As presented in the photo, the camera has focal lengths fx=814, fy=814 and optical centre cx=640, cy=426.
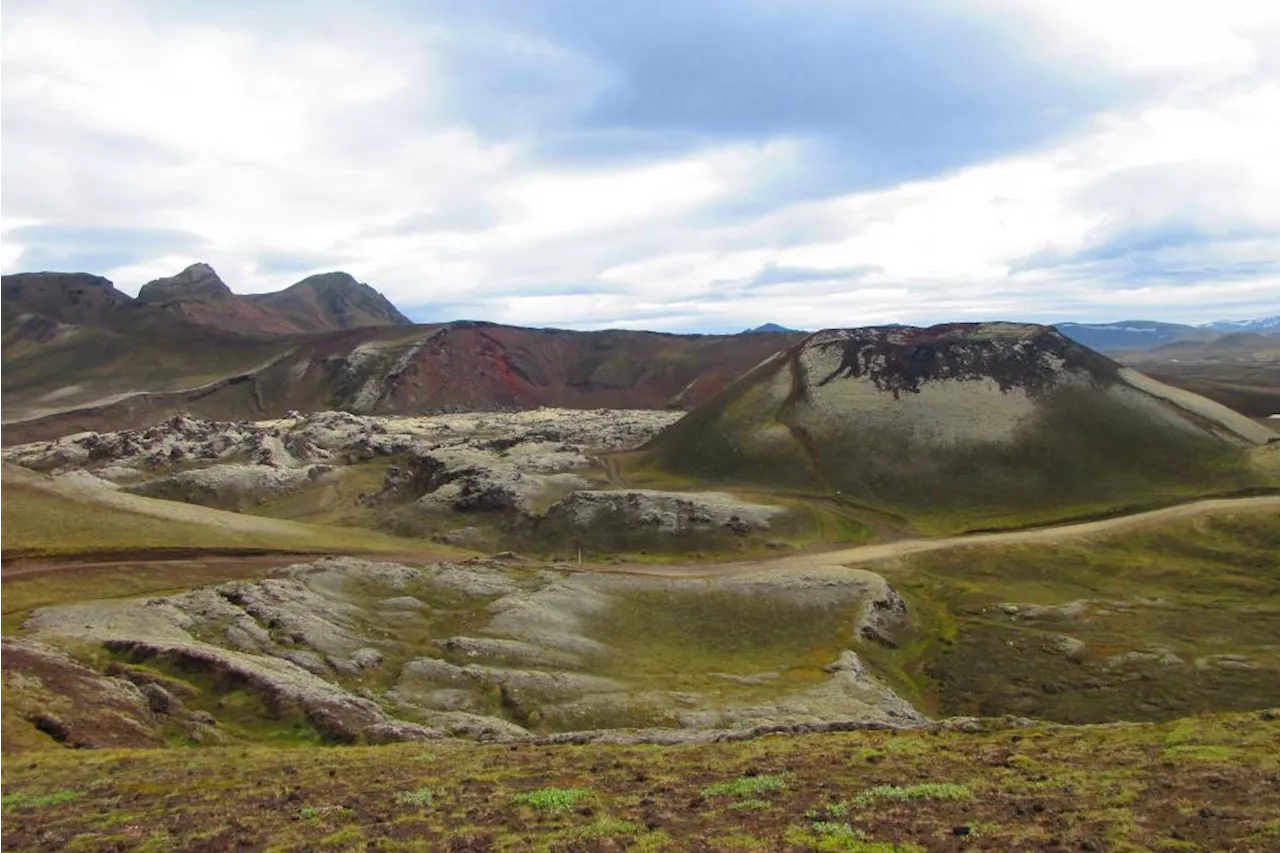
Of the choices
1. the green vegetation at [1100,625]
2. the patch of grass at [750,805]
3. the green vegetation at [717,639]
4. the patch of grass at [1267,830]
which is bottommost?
the green vegetation at [1100,625]

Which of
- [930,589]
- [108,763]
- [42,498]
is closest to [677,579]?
[930,589]

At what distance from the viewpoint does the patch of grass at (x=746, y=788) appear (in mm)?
23594

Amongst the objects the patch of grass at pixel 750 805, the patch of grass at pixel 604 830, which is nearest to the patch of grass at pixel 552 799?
the patch of grass at pixel 604 830

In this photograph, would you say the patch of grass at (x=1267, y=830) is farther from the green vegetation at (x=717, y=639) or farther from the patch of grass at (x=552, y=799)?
the green vegetation at (x=717, y=639)

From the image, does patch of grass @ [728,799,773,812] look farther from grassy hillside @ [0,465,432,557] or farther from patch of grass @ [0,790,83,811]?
grassy hillside @ [0,465,432,557]

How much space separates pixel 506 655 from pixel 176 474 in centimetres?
11652

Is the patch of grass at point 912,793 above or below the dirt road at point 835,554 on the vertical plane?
above

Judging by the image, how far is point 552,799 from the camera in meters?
23.2

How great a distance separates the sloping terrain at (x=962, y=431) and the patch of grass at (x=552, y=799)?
334 feet

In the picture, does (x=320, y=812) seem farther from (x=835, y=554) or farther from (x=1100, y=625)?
(x=835, y=554)

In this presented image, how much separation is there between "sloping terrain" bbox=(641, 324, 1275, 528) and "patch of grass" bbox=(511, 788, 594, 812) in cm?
10185

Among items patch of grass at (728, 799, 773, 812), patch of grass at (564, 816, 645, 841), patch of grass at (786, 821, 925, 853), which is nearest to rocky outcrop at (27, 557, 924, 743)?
patch of grass at (728, 799, 773, 812)

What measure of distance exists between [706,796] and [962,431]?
410 feet

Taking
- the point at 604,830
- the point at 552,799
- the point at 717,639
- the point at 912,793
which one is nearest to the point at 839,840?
the point at 912,793
